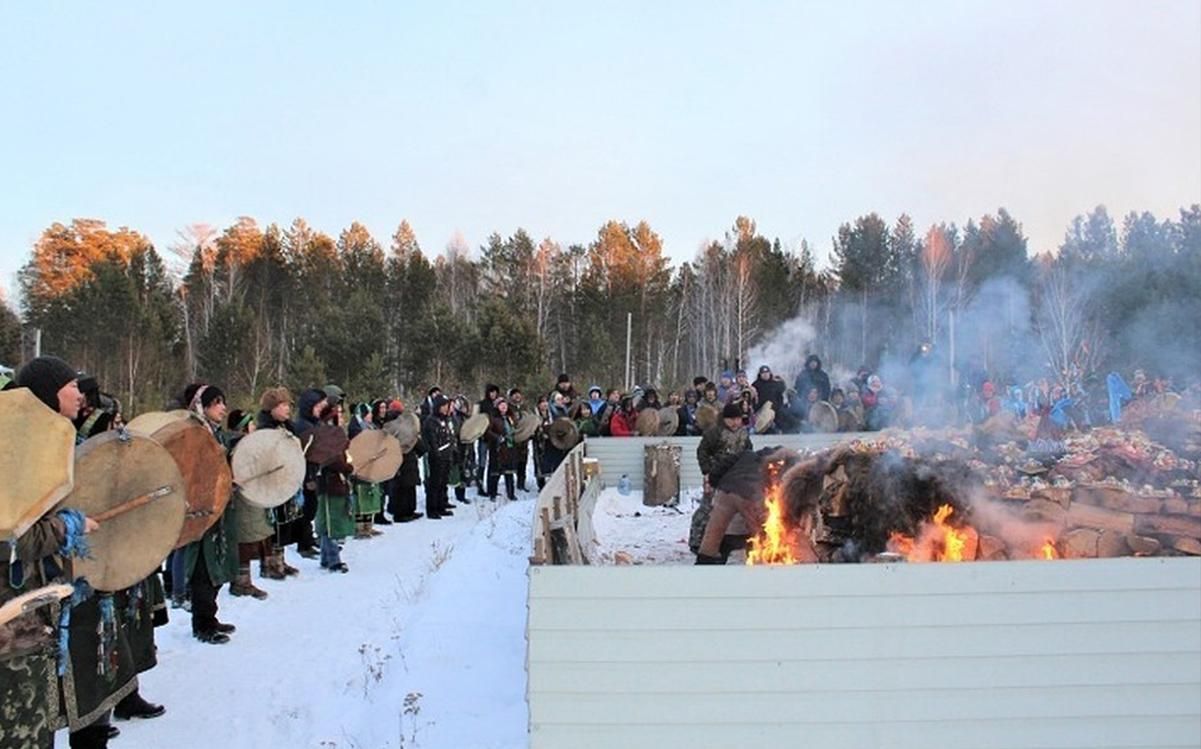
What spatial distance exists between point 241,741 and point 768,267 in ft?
150

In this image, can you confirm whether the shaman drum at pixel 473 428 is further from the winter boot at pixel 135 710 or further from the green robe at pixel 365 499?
the winter boot at pixel 135 710

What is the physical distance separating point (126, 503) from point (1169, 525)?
21.5 ft

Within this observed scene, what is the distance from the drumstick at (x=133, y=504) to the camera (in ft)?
13.8

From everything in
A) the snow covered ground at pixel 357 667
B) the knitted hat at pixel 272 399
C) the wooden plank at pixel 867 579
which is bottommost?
the snow covered ground at pixel 357 667

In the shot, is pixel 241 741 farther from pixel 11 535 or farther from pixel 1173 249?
pixel 1173 249

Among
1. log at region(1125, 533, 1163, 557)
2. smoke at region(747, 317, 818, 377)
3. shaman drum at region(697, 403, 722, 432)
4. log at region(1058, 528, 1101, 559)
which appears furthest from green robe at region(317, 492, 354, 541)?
smoke at region(747, 317, 818, 377)

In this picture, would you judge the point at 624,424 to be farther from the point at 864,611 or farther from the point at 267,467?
the point at 864,611

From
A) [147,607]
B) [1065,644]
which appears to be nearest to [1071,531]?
[1065,644]

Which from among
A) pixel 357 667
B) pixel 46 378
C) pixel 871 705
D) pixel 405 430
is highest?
pixel 46 378

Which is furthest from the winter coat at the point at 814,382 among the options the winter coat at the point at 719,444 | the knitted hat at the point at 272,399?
the knitted hat at the point at 272,399

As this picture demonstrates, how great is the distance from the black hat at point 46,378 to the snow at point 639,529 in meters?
Answer: 5.54

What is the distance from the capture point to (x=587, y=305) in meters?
46.4

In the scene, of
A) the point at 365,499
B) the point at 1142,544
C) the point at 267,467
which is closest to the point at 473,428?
the point at 365,499

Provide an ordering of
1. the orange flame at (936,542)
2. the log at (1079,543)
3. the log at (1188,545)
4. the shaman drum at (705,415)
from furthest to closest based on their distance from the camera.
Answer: the shaman drum at (705,415) → the orange flame at (936,542) → the log at (1079,543) → the log at (1188,545)
